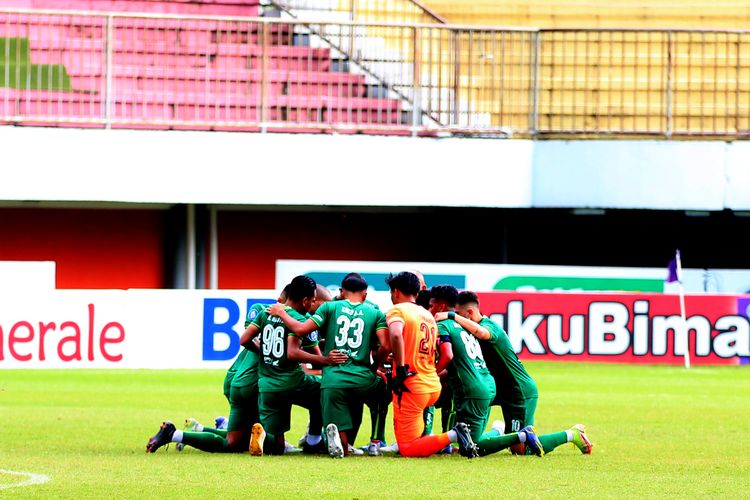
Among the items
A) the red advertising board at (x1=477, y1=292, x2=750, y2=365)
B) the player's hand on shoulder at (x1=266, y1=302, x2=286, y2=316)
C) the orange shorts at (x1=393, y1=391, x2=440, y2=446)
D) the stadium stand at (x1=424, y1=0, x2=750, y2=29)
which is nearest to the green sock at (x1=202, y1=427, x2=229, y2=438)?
the player's hand on shoulder at (x1=266, y1=302, x2=286, y2=316)

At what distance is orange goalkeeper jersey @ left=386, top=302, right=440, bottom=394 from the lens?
36.7ft

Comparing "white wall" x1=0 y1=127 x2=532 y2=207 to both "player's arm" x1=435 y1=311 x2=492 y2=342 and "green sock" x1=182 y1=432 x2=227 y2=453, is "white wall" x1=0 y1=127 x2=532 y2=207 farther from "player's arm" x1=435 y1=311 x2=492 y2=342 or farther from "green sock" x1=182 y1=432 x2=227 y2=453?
"player's arm" x1=435 y1=311 x2=492 y2=342

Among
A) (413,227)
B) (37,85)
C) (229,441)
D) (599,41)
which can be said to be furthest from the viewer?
(413,227)

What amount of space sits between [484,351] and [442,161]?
45.7 ft

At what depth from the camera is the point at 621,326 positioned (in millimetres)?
23047

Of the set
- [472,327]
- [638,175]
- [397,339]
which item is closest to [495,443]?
[472,327]

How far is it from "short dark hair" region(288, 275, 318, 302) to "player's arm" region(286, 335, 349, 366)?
328 millimetres

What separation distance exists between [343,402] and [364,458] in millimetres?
467

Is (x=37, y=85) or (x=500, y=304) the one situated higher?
(x=37, y=85)

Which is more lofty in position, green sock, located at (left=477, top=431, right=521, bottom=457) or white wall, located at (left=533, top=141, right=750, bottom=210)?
white wall, located at (left=533, top=141, right=750, bottom=210)

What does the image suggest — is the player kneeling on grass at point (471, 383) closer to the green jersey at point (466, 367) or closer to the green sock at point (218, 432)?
the green jersey at point (466, 367)

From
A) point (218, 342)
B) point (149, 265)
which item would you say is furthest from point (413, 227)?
point (218, 342)

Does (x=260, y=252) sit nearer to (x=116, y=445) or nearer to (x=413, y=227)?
(x=413, y=227)

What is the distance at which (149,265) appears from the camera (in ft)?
89.2
